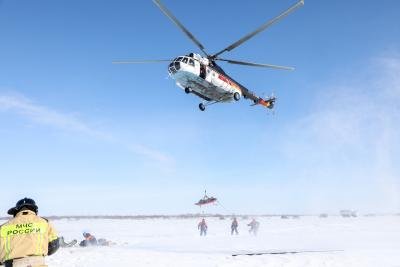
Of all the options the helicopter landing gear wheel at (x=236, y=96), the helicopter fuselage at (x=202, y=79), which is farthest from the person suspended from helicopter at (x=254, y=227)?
the helicopter fuselage at (x=202, y=79)

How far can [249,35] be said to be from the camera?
68.5 feet

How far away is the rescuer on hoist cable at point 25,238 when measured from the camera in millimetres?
3873

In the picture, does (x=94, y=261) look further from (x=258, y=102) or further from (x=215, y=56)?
(x=258, y=102)

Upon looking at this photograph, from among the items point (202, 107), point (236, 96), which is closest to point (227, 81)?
point (236, 96)

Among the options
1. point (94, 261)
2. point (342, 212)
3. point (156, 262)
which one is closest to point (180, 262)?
point (156, 262)

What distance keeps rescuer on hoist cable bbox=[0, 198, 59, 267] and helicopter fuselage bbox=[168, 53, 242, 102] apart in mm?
17174

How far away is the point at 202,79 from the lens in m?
21.5

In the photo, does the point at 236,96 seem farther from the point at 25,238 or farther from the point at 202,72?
the point at 25,238

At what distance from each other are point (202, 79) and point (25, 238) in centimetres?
1809

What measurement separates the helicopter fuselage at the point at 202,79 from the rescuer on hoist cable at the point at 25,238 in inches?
676

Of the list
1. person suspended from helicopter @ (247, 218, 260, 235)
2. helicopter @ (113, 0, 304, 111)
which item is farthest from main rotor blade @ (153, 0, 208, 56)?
person suspended from helicopter @ (247, 218, 260, 235)

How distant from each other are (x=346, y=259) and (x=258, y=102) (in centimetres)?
1672

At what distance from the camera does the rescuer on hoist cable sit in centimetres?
387

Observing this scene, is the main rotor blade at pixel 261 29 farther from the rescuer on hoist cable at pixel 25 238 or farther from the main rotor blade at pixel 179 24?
the rescuer on hoist cable at pixel 25 238
